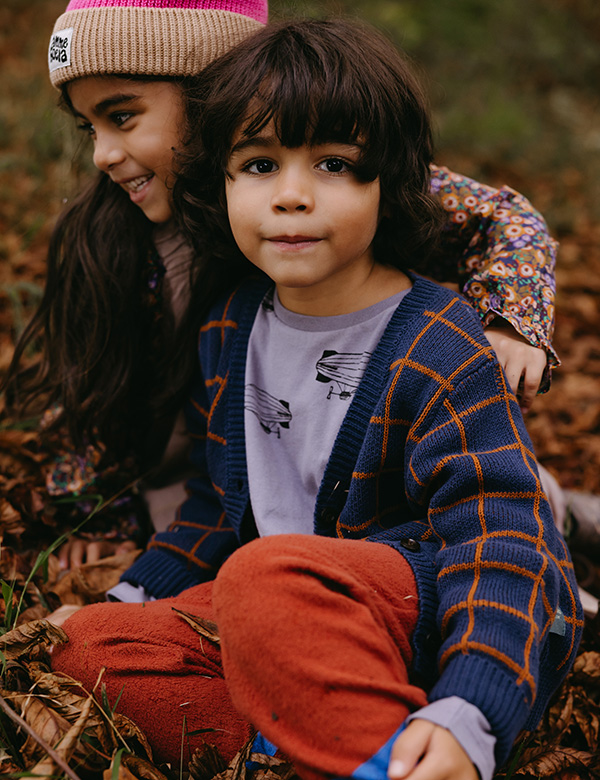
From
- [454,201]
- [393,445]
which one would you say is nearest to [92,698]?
[393,445]

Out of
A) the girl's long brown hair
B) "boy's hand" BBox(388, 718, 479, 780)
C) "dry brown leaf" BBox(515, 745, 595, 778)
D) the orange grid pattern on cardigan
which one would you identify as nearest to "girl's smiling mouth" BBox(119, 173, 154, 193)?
the girl's long brown hair

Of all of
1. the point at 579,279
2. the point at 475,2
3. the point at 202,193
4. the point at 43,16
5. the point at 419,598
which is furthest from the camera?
the point at 475,2

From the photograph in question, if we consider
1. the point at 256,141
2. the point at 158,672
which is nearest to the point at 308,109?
the point at 256,141

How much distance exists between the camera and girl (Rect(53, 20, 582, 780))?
1232 millimetres

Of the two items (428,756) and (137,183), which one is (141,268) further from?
(428,756)

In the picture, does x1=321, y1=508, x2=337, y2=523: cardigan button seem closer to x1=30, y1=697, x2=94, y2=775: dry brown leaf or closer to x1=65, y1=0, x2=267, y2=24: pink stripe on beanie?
x1=30, y1=697, x2=94, y2=775: dry brown leaf

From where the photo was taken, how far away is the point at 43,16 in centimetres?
755

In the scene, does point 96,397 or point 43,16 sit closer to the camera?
point 96,397

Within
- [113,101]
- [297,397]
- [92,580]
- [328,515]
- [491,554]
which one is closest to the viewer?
[491,554]

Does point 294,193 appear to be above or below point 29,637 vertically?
above

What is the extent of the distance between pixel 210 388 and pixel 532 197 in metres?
4.69

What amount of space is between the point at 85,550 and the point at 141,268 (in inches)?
39.0

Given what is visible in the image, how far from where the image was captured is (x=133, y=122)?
207 cm

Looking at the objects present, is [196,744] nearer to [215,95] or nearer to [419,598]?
[419,598]
